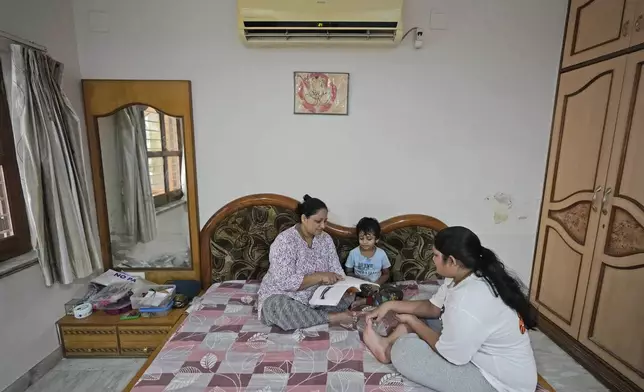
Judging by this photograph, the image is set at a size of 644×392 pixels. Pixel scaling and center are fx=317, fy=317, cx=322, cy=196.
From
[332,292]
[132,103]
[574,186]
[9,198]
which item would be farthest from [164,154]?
[574,186]

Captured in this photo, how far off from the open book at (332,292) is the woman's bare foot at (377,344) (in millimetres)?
240

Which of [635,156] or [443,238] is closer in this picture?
[443,238]

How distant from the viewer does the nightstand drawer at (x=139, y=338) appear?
1.92m

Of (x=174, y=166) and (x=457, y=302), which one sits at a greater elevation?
(x=174, y=166)

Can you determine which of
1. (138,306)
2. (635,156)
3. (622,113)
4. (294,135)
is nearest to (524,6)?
(622,113)

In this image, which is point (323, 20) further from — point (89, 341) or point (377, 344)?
point (89, 341)

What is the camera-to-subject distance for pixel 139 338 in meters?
1.93

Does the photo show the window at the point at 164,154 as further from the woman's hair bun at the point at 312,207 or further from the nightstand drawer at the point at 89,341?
the woman's hair bun at the point at 312,207

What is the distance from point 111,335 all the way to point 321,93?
78.3 inches

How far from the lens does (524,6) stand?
6.64 feet

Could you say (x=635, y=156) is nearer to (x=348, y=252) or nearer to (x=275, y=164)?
(x=348, y=252)

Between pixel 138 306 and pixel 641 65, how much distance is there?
10.2ft

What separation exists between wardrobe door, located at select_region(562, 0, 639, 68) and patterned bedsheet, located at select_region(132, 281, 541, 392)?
207 cm

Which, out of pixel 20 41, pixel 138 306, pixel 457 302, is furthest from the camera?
pixel 138 306
